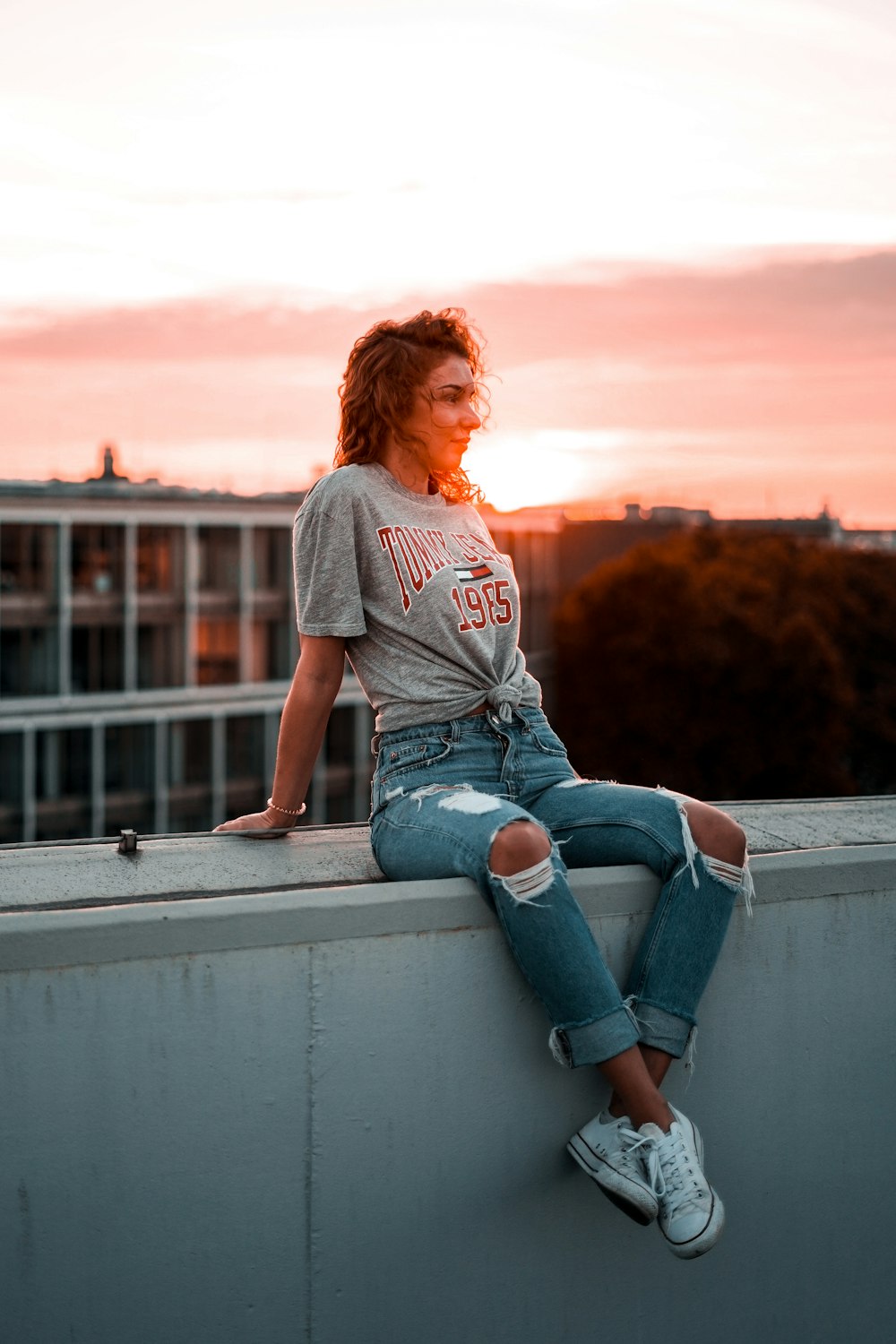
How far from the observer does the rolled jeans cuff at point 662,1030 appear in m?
2.47

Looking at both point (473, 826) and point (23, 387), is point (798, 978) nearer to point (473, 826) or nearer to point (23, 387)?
point (473, 826)

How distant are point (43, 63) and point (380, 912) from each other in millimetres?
9832

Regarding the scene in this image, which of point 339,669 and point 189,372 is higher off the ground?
point 189,372

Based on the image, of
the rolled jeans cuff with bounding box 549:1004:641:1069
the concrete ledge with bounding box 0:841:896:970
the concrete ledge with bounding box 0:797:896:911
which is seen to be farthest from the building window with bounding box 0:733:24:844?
the rolled jeans cuff with bounding box 549:1004:641:1069

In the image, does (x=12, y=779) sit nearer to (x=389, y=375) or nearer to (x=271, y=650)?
(x=271, y=650)

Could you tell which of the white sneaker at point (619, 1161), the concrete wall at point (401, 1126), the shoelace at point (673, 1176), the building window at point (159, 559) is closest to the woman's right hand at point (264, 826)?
the concrete wall at point (401, 1126)

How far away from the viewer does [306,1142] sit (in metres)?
2.34

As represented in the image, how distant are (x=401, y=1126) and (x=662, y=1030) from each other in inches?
19.9

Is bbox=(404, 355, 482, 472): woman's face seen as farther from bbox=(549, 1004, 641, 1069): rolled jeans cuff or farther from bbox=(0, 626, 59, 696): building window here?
bbox=(0, 626, 59, 696): building window

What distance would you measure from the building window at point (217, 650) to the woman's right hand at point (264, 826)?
3494cm

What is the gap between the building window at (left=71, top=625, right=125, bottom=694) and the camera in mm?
34656

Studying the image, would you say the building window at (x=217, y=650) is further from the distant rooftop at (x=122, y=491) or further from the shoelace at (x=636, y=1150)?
the shoelace at (x=636, y=1150)

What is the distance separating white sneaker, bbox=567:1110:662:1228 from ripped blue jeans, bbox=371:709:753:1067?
0.14 metres

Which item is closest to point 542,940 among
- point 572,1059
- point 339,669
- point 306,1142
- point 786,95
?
point 572,1059
